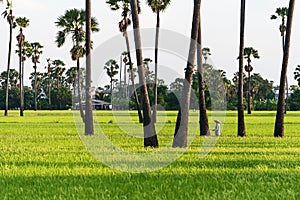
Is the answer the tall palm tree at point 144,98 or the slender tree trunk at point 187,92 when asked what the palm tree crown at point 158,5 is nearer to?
the tall palm tree at point 144,98

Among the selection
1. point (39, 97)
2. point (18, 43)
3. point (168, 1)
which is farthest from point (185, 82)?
point (39, 97)

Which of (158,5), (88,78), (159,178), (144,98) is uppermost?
(158,5)

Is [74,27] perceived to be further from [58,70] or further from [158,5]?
[58,70]

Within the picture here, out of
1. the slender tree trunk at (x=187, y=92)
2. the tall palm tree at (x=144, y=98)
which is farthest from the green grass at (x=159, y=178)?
the tall palm tree at (x=144, y=98)

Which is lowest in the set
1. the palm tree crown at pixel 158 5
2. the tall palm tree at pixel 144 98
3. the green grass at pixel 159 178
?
the green grass at pixel 159 178

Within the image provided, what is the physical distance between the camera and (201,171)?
598 inches

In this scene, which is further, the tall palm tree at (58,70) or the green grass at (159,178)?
the tall palm tree at (58,70)

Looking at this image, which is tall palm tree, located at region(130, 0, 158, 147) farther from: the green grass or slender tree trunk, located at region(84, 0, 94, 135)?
slender tree trunk, located at region(84, 0, 94, 135)

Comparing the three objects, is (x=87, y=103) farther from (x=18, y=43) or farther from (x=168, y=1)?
(x=18, y=43)

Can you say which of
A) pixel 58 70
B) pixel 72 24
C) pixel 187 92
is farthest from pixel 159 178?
pixel 58 70

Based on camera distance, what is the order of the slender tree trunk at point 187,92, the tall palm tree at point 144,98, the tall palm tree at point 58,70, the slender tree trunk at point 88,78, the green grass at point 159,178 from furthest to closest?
the tall palm tree at point 58,70 → the slender tree trunk at point 88,78 → the tall palm tree at point 144,98 → the slender tree trunk at point 187,92 → the green grass at point 159,178

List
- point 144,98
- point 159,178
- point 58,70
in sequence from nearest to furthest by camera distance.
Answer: point 159,178
point 144,98
point 58,70

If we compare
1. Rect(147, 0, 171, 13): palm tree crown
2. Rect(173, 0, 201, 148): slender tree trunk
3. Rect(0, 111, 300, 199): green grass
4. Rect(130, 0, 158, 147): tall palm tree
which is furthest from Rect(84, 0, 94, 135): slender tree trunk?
Rect(147, 0, 171, 13): palm tree crown

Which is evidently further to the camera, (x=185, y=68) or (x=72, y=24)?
(x=72, y=24)
